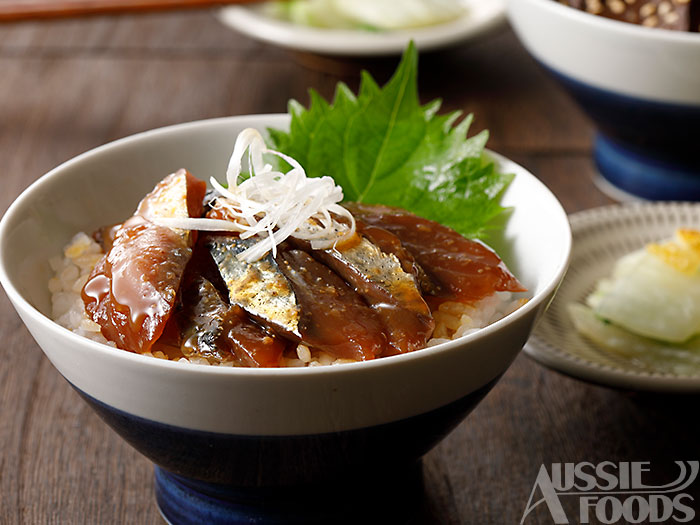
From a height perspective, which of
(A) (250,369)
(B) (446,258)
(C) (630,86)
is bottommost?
(C) (630,86)

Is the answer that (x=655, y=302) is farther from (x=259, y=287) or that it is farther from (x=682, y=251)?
(x=259, y=287)

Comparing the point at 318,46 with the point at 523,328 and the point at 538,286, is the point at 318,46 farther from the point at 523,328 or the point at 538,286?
the point at 523,328

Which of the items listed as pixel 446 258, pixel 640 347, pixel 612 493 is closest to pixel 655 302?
→ pixel 640 347

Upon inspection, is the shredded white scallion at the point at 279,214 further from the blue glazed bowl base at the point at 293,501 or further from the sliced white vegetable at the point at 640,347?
the sliced white vegetable at the point at 640,347

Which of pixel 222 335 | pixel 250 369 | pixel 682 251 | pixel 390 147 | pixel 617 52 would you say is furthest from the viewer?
pixel 617 52

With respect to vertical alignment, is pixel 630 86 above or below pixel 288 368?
below

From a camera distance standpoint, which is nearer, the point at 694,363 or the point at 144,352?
the point at 144,352

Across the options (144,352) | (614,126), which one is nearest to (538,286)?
(144,352)
